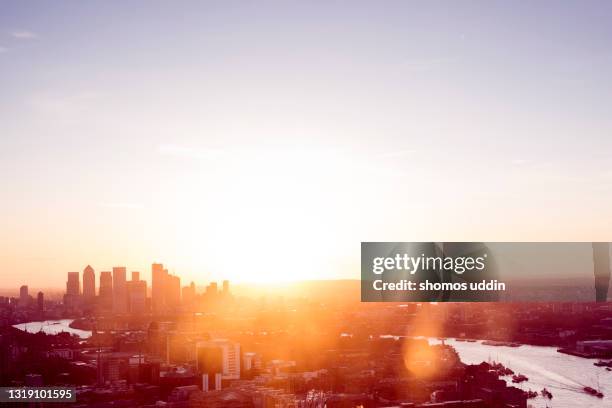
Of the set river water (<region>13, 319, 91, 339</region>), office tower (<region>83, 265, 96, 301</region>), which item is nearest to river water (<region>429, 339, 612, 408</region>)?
river water (<region>13, 319, 91, 339</region>)

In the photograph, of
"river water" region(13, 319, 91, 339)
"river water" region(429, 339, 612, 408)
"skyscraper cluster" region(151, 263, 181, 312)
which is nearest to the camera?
"river water" region(429, 339, 612, 408)

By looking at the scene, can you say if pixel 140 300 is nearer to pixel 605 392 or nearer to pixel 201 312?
pixel 201 312

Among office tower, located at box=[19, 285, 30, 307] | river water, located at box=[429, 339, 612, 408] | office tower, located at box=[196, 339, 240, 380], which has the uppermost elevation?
office tower, located at box=[19, 285, 30, 307]

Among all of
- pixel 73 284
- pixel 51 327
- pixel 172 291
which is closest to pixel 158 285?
pixel 172 291

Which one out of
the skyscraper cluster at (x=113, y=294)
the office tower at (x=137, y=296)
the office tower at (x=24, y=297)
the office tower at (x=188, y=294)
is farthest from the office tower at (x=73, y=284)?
the office tower at (x=188, y=294)

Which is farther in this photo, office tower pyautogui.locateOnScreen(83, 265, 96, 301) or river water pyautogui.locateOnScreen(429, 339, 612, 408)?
office tower pyautogui.locateOnScreen(83, 265, 96, 301)

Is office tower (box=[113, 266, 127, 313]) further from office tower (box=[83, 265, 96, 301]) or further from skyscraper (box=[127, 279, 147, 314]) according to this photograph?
office tower (box=[83, 265, 96, 301])

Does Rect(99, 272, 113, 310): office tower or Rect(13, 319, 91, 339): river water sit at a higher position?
Rect(99, 272, 113, 310): office tower
